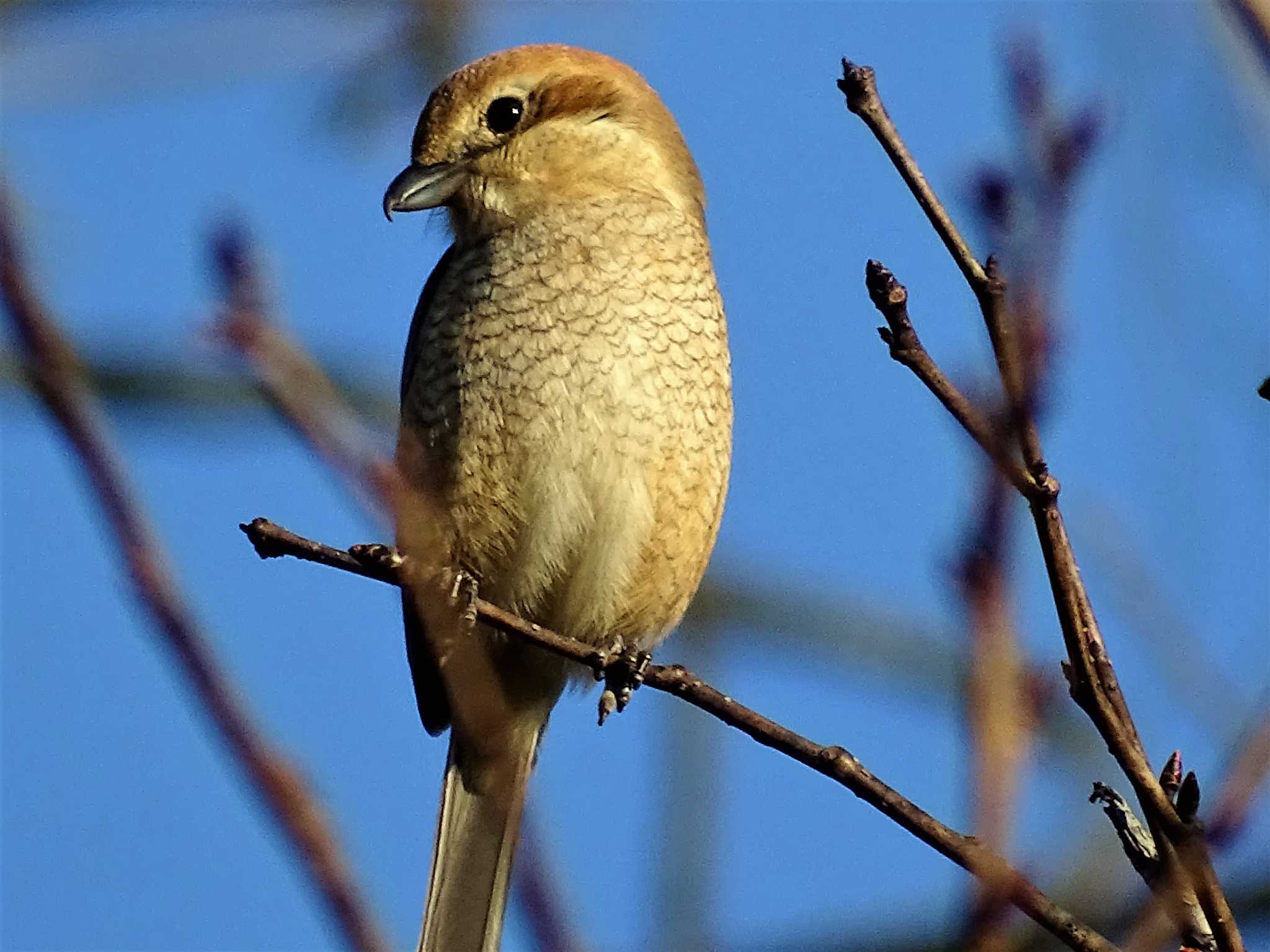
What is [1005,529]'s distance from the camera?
1.31 m

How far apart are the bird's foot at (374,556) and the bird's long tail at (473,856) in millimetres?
1148

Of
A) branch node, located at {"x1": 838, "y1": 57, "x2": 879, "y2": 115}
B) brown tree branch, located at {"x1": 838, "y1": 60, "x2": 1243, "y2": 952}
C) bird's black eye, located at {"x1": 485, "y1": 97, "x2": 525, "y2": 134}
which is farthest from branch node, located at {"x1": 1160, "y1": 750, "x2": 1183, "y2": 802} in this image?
bird's black eye, located at {"x1": 485, "y1": 97, "x2": 525, "y2": 134}

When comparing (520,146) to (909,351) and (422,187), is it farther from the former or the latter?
(909,351)

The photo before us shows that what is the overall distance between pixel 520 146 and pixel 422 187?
25 cm

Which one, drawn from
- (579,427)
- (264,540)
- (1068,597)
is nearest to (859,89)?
(1068,597)

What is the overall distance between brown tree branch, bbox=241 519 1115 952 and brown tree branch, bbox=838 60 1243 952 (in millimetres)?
155

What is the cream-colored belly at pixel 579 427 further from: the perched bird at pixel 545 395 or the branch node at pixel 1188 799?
the branch node at pixel 1188 799

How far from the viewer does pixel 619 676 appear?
11.9 ft

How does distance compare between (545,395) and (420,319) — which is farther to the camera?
(420,319)

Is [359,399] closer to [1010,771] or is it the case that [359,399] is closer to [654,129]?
[654,129]

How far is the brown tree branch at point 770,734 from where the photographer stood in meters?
2.11

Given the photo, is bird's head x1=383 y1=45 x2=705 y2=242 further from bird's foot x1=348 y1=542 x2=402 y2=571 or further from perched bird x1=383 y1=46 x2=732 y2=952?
bird's foot x1=348 y1=542 x2=402 y2=571

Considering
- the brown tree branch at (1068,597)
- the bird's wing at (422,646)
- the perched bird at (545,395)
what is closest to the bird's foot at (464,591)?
the perched bird at (545,395)

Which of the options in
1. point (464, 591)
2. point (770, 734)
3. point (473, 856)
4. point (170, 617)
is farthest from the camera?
point (473, 856)
